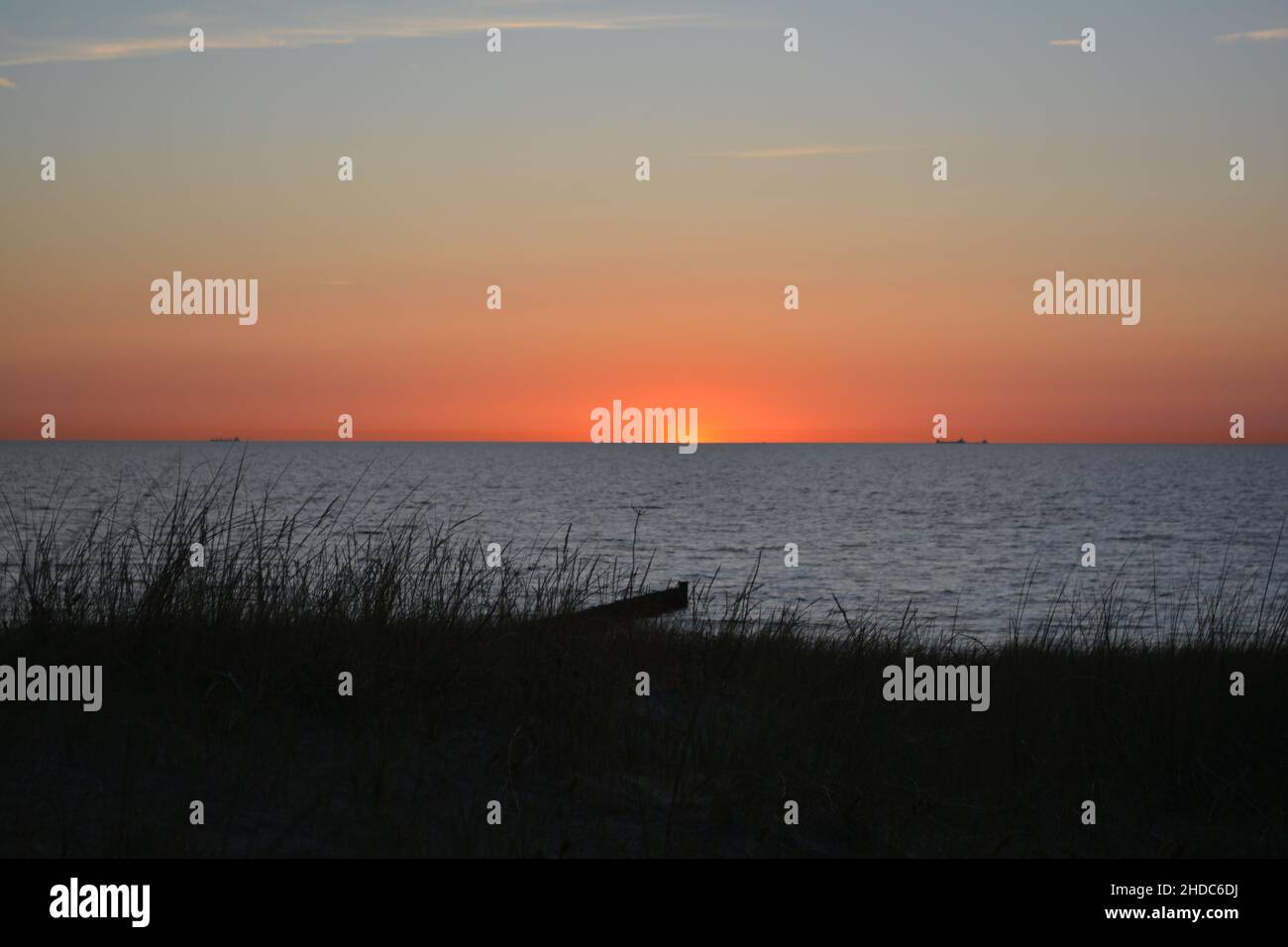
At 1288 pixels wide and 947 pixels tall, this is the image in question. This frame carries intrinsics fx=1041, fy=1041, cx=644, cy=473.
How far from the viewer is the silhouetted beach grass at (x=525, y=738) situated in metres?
5.34

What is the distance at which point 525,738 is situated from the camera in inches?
247

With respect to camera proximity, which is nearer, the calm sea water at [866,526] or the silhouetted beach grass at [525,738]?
the silhouetted beach grass at [525,738]

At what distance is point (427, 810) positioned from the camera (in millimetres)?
5480

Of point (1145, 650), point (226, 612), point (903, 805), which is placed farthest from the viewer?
point (1145, 650)

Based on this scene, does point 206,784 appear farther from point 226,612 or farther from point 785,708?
point 785,708

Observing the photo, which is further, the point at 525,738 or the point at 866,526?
the point at 866,526

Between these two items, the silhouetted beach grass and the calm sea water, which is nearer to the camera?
the silhouetted beach grass

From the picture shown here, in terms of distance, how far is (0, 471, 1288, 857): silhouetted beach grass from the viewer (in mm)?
5336

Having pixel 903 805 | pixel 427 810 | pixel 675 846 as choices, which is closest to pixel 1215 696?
pixel 903 805

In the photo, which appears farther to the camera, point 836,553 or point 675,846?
point 836,553
